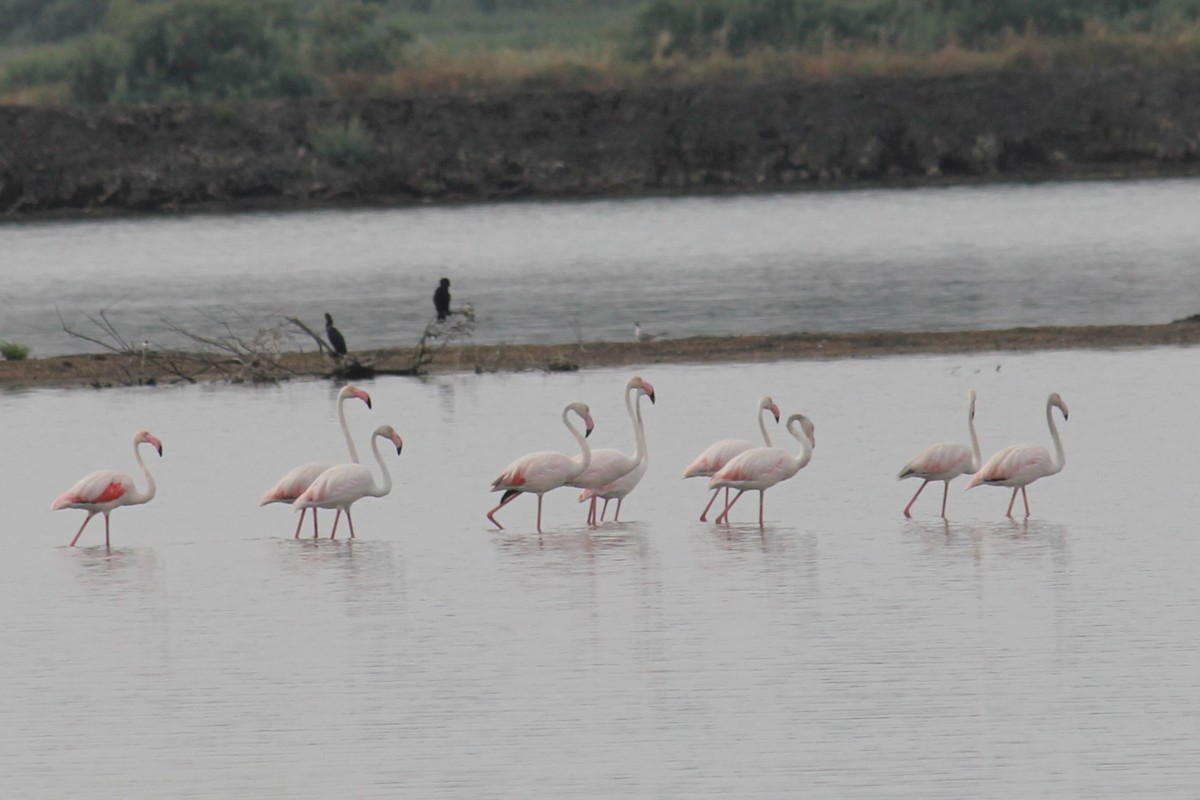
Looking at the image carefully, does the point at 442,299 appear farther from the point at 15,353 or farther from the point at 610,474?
the point at 610,474

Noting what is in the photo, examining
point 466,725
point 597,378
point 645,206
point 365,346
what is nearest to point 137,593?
point 466,725

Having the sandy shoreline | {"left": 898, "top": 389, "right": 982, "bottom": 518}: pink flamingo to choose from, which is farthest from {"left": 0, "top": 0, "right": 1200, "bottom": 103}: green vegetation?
{"left": 898, "top": 389, "right": 982, "bottom": 518}: pink flamingo

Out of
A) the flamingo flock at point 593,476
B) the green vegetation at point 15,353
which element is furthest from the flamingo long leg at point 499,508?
the green vegetation at point 15,353

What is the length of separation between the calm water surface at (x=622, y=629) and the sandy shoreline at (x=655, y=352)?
14.5 ft

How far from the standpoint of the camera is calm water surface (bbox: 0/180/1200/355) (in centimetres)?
2925

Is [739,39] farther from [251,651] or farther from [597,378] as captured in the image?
[251,651]

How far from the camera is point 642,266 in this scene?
38.3 m

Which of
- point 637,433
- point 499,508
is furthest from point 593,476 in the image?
point 499,508

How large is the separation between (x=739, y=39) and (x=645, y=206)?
40.8 ft

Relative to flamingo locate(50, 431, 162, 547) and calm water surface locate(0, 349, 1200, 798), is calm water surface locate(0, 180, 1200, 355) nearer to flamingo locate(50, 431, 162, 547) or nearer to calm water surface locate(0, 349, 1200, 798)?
calm water surface locate(0, 349, 1200, 798)

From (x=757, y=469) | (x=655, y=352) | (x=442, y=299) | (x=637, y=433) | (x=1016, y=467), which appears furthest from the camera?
(x=442, y=299)

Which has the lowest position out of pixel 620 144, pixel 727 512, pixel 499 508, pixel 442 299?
pixel 727 512

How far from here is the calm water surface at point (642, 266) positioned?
29250 millimetres

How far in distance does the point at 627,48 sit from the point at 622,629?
51898 millimetres
